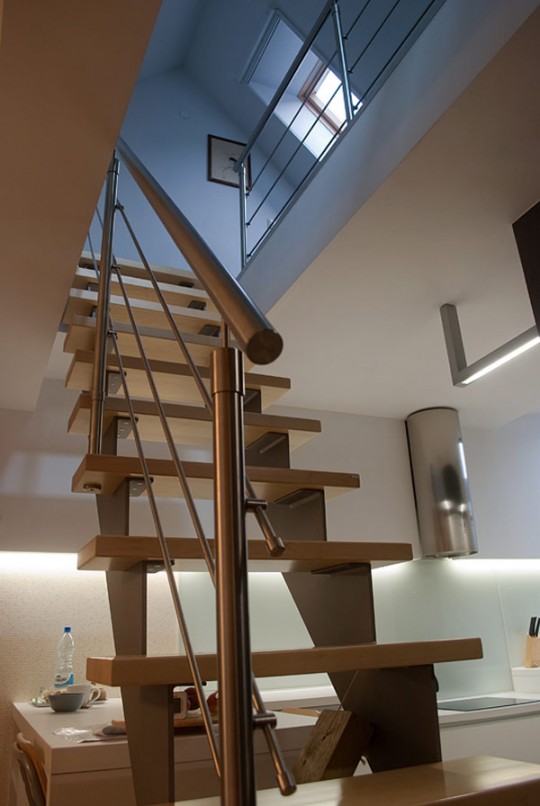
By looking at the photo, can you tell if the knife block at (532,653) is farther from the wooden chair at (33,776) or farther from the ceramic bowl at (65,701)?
the wooden chair at (33,776)

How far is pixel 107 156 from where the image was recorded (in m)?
1.59

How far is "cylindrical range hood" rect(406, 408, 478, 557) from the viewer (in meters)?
3.51

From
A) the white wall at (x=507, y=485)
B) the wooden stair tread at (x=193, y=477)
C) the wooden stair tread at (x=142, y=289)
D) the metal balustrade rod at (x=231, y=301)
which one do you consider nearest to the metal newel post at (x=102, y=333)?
the wooden stair tread at (x=193, y=477)

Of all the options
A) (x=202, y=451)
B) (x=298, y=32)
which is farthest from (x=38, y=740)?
(x=298, y=32)

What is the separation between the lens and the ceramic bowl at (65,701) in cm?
214

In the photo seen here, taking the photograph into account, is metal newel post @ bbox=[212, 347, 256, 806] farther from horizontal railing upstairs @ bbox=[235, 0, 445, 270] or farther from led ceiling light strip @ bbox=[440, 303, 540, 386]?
horizontal railing upstairs @ bbox=[235, 0, 445, 270]

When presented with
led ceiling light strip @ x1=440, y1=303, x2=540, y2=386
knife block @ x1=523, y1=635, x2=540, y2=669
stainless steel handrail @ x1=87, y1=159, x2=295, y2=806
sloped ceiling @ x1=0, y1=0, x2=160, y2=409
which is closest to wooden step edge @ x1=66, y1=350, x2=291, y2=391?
sloped ceiling @ x1=0, y1=0, x2=160, y2=409

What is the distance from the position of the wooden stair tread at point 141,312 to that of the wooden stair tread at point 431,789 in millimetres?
1973

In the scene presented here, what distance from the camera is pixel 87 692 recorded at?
2256 mm

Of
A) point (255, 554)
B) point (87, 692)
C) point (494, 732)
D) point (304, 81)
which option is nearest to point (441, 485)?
point (494, 732)

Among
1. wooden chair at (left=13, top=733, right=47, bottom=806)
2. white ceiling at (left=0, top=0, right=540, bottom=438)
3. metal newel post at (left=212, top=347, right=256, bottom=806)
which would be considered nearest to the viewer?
metal newel post at (left=212, top=347, right=256, bottom=806)

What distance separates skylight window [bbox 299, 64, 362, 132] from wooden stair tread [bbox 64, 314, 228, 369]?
2988 millimetres

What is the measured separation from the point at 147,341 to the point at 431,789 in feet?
6.19

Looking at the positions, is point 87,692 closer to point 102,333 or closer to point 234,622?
point 102,333
